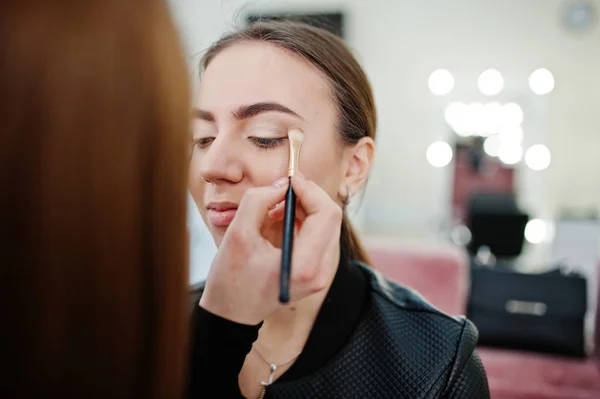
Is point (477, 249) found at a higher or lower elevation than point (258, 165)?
lower

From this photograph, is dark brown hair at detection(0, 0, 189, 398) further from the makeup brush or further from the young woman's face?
the young woman's face

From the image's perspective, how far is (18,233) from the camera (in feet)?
0.84

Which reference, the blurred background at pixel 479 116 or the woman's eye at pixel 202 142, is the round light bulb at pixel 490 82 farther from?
the woman's eye at pixel 202 142

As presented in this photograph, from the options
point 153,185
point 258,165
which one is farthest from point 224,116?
point 153,185

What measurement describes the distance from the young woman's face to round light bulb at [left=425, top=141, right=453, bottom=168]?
271 centimetres

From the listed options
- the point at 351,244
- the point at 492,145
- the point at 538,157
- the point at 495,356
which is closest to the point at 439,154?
the point at 492,145

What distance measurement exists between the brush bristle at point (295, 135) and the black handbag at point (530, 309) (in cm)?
108

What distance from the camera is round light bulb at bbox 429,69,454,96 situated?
10.6 feet

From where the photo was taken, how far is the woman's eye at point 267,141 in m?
0.64

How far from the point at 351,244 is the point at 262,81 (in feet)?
1.06

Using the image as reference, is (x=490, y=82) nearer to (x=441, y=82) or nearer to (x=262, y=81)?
(x=441, y=82)

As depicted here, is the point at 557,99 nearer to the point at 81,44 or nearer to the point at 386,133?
the point at 386,133

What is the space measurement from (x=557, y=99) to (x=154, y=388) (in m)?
3.42

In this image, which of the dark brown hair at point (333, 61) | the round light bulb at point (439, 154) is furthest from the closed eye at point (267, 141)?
the round light bulb at point (439, 154)
